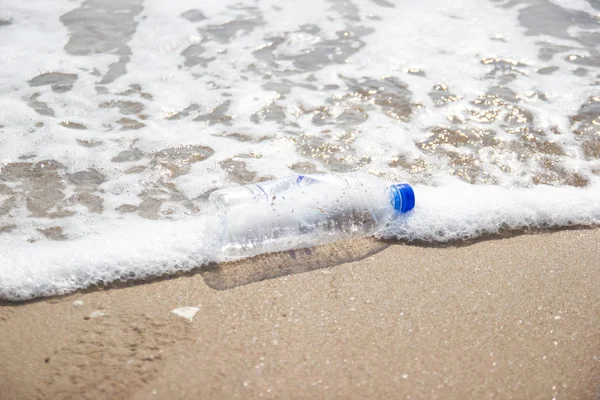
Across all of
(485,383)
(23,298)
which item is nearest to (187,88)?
(23,298)

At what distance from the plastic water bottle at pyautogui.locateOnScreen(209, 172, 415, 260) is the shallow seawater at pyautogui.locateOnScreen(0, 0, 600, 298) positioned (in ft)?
0.30

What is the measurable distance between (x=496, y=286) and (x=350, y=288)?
490mm

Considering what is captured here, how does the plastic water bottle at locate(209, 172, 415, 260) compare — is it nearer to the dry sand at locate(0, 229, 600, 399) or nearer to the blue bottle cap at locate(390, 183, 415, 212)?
the blue bottle cap at locate(390, 183, 415, 212)

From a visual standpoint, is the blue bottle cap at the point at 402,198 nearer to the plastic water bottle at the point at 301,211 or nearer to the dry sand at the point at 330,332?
the plastic water bottle at the point at 301,211

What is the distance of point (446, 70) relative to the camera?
3.65m

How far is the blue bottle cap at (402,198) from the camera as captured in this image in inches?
87.1

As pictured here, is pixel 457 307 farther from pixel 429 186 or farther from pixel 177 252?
pixel 177 252

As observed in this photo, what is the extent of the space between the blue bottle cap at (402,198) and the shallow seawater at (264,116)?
0.07m

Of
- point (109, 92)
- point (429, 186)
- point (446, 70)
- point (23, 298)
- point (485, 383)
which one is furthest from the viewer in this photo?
point (446, 70)

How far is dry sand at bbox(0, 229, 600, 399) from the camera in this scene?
153cm

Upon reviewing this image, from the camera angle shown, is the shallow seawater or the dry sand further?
the shallow seawater

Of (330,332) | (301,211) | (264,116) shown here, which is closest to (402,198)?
(301,211)

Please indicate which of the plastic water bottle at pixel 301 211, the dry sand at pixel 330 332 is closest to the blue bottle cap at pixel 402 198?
the plastic water bottle at pixel 301 211

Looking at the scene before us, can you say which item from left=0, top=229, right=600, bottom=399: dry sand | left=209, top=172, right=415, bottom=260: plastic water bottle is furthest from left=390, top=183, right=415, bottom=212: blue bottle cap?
left=0, top=229, right=600, bottom=399: dry sand
